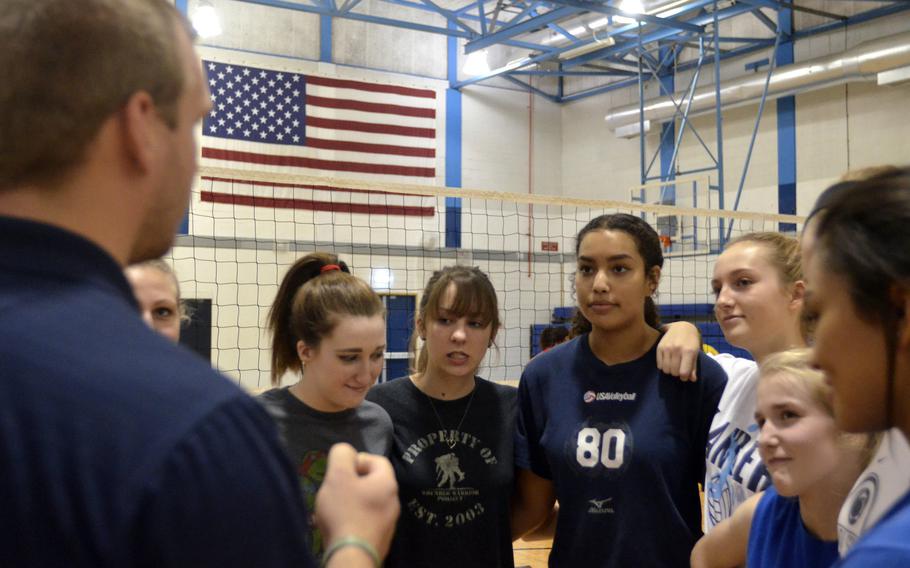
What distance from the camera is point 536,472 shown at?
238cm

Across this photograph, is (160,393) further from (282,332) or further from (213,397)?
(282,332)

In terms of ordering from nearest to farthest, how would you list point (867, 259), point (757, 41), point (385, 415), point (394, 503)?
point (867, 259)
point (394, 503)
point (385, 415)
point (757, 41)

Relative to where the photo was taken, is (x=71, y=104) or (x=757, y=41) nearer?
(x=71, y=104)

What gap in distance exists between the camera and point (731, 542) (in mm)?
1855

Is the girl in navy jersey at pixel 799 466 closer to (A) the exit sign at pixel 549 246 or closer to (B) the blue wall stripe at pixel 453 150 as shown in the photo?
(B) the blue wall stripe at pixel 453 150

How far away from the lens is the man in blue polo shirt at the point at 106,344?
66cm

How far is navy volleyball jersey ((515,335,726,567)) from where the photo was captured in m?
2.17

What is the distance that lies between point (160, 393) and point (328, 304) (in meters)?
1.66

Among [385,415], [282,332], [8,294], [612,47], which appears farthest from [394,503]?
[612,47]

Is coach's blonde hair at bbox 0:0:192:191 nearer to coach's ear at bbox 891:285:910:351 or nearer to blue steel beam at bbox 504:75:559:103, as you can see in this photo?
coach's ear at bbox 891:285:910:351

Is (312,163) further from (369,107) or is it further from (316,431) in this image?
(316,431)

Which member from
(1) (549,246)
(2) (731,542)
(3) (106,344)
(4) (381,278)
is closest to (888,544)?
(3) (106,344)

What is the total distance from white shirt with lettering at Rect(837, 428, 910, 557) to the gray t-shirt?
4.13 feet

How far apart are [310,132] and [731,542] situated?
34.0 feet
